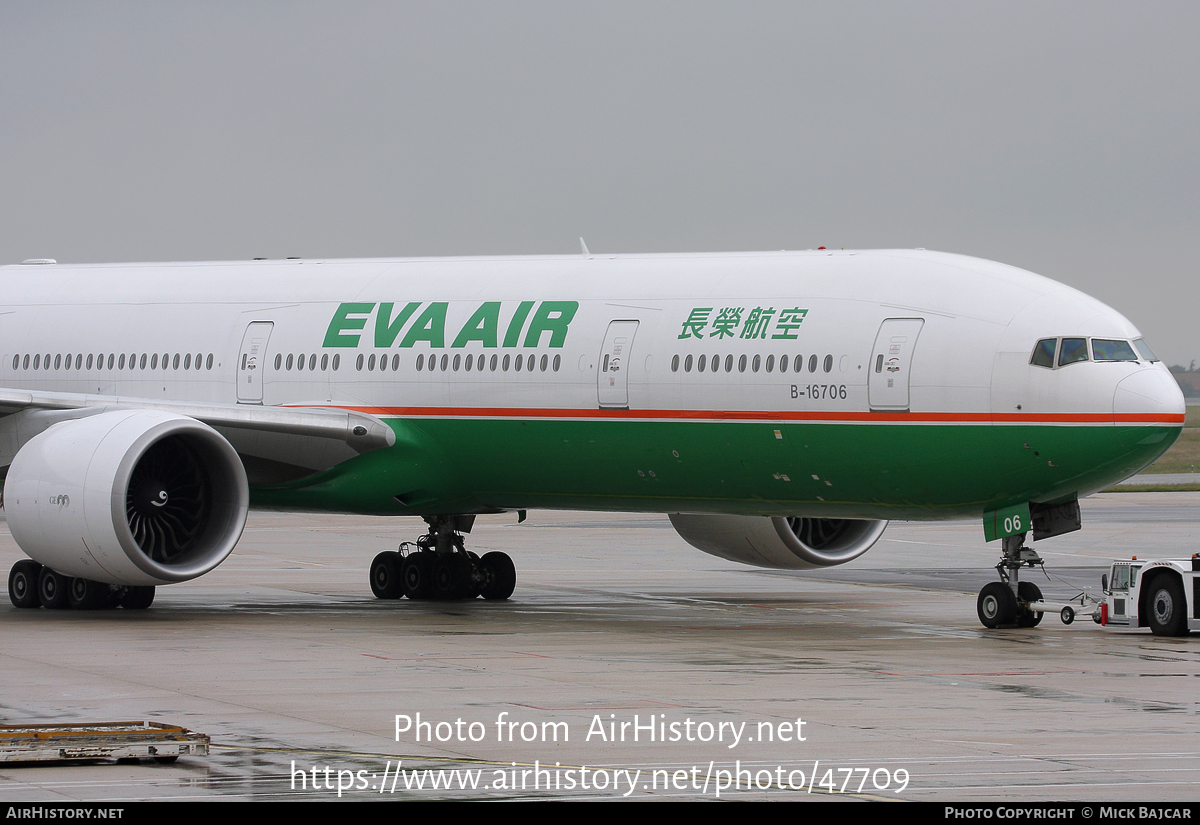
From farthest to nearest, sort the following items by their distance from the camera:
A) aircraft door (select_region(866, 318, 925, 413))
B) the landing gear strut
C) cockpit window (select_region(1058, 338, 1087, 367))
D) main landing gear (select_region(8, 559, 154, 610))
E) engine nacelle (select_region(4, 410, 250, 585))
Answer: main landing gear (select_region(8, 559, 154, 610)) < engine nacelle (select_region(4, 410, 250, 585)) < the landing gear strut < aircraft door (select_region(866, 318, 925, 413)) < cockpit window (select_region(1058, 338, 1087, 367))

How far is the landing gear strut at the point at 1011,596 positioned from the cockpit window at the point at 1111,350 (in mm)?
2037

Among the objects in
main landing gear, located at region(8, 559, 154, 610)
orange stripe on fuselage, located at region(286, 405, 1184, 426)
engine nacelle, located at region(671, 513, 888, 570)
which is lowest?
main landing gear, located at region(8, 559, 154, 610)

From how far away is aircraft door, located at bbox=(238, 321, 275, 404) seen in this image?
22.5 metres

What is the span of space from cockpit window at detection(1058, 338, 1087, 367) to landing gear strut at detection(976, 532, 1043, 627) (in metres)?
1.94

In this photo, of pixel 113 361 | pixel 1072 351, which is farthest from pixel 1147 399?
pixel 113 361

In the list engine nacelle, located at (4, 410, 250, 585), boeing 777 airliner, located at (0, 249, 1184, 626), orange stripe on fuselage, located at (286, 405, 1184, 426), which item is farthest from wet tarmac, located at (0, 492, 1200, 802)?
orange stripe on fuselage, located at (286, 405, 1184, 426)

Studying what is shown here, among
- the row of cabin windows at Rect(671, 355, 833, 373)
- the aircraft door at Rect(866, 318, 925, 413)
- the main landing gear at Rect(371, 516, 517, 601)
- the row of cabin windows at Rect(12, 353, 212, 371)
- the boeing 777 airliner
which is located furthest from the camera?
the main landing gear at Rect(371, 516, 517, 601)

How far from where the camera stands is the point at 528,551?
3372cm

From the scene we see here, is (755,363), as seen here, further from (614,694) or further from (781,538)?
(614,694)

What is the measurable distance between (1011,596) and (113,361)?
12.1 m

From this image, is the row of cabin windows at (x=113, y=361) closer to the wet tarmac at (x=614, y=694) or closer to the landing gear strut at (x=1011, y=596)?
the wet tarmac at (x=614, y=694)

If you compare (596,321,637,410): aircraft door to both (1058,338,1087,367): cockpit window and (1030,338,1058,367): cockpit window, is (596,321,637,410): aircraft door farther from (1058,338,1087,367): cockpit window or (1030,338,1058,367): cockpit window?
(1058,338,1087,367): cockpit window
